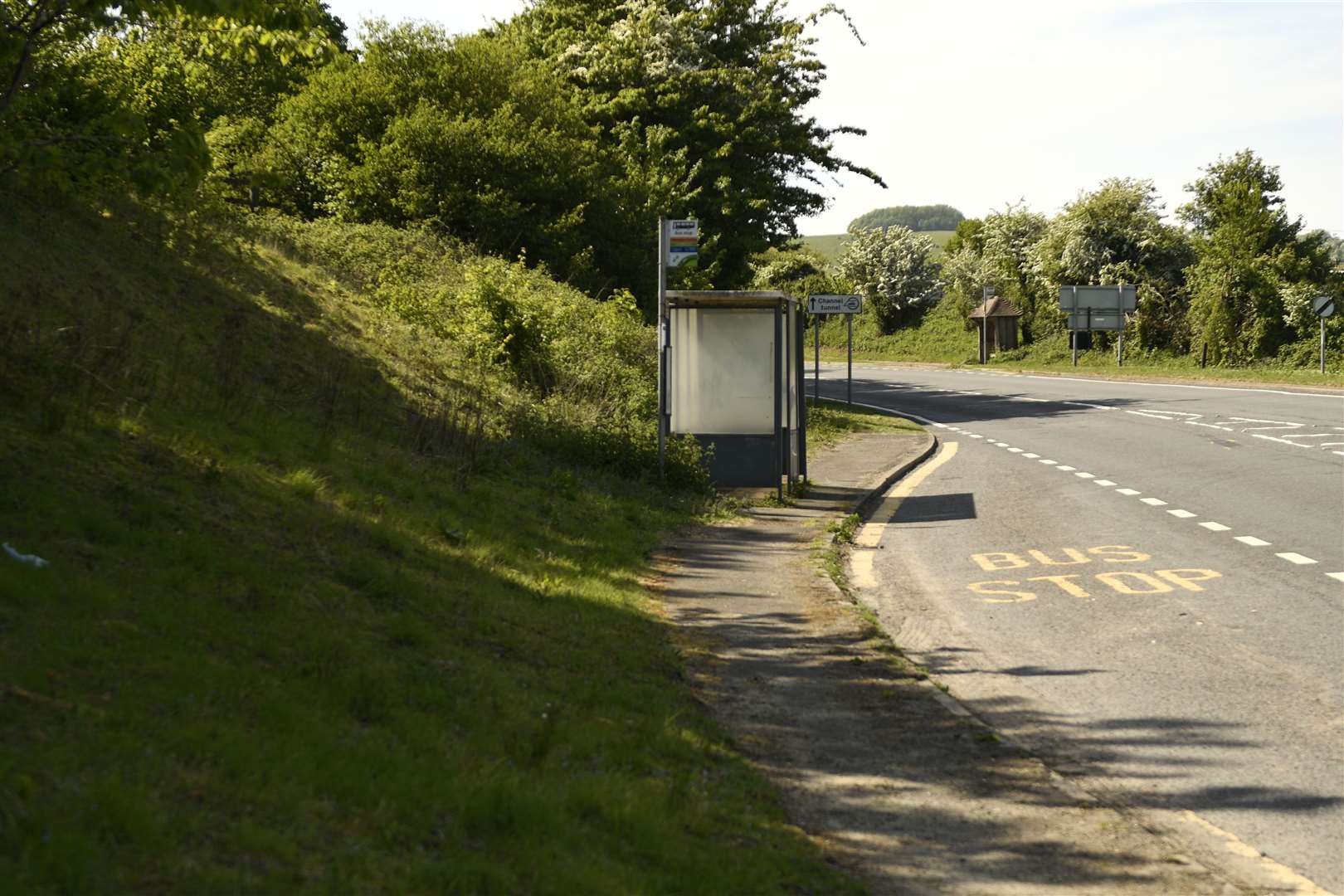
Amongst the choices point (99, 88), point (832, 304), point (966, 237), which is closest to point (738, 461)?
point (99, 88)

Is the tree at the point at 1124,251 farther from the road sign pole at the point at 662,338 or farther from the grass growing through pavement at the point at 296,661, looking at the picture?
the grass growing through pavement at the point at 296,661

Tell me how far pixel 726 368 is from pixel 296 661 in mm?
11419

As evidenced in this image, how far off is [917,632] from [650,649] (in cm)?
245

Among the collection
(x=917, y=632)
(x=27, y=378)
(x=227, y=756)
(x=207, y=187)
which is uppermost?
(x=207, y=187)

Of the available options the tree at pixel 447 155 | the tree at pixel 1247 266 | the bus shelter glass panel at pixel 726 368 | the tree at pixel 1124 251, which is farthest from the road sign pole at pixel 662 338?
the tree at pixel 1124 251

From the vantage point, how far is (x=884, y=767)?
20.4ft

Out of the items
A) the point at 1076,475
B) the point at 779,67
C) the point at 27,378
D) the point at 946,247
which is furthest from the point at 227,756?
Answer: the point at 946,247

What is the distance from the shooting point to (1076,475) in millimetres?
19391

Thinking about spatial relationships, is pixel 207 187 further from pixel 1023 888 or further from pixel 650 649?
pixel 1023 888

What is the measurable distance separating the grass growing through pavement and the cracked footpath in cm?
29

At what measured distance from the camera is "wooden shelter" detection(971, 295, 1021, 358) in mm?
67062

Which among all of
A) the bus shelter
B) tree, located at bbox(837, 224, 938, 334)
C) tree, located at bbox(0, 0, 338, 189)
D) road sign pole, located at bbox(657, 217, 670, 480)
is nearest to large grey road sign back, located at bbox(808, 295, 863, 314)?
the bus shelter

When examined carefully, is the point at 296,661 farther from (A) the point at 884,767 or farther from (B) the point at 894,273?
(B) the point at 894,273

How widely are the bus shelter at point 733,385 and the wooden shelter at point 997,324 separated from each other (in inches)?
2066
